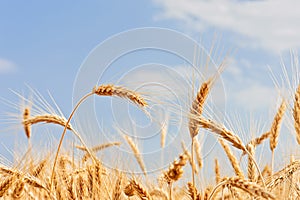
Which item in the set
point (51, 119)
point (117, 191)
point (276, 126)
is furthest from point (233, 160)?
point (51, 119)

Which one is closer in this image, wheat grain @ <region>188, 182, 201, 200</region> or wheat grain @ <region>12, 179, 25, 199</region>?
wheat grain @ <region>188, 182, 201, 200</region>

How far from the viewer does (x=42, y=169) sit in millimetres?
3650

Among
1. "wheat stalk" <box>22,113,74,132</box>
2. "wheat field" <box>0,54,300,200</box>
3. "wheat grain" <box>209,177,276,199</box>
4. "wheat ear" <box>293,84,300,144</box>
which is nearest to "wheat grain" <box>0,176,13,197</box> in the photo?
"wheat field" <box>0,54,300,200</box>

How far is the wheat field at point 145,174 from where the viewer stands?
2.66 metres

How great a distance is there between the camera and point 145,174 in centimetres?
340

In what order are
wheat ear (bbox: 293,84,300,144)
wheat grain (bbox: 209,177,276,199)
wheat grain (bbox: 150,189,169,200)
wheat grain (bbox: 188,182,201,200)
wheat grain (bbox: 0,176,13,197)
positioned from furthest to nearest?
wheat grain (bbox: 150,189,169,200) → wheat grain (bbox: 0,176,13,197) → wheat ear (bbox: 293,84,300,144) → wheat grain (bbox: 188,182,201,200) → wheat grain (bbox: 209,177,276,199)

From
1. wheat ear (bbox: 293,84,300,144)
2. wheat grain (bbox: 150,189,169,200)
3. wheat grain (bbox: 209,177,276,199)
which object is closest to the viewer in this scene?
wheat grain (bbox: 209,177,276,199)

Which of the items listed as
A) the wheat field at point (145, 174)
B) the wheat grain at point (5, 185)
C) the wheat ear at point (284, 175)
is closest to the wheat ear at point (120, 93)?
the wheat field at point (145, 174)

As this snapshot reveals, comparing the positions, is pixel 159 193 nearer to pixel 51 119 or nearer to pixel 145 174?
pixel 145 174

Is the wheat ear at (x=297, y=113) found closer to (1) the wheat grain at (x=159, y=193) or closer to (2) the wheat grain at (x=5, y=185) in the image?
(1) the wheat grain at (x=159, y=193)

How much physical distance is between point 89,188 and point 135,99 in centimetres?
74

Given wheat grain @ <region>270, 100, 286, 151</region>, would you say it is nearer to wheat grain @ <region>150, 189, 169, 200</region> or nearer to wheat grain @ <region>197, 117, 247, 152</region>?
wheat grain @ <region>197, 117, 247, 152</region>

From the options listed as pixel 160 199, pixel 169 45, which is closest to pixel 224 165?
pixel 160 199

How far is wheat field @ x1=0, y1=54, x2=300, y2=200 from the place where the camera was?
2.66 m
